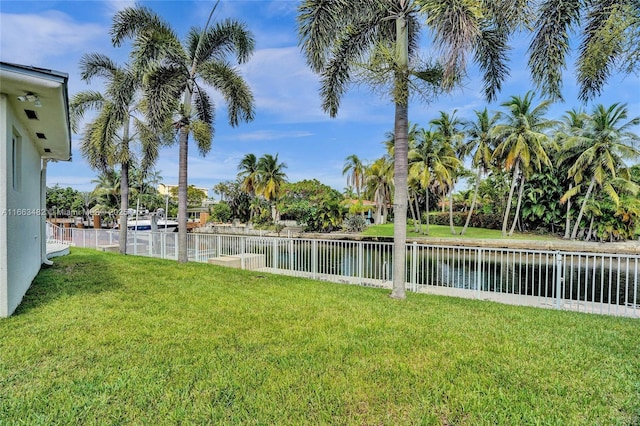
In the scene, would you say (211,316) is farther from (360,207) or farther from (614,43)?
(360,207)

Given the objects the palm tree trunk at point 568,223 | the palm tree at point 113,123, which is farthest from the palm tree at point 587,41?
the palm tree trunk at point 568,223

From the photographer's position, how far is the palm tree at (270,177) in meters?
34.8

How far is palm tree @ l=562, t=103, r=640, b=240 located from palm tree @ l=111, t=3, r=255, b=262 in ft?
76.3

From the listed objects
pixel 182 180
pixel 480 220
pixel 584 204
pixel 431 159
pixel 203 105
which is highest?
pixel 431 159

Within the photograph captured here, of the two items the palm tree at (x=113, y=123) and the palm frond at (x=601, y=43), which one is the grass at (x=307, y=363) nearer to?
the palm frond at (x=601, y=43)

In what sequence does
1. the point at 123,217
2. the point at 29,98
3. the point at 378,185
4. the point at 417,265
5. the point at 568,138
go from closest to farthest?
the point at 29,98, the point at 417,265, the point at 123,217, the point at 568,138, the point at 378,185

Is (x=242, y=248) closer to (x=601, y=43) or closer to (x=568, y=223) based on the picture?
(x=601, y=43)

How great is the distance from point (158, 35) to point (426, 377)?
409 inches

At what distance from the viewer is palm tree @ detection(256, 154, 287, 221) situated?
114 feet

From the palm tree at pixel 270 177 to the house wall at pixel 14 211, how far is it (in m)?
27.6

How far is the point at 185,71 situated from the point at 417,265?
8.95 metres

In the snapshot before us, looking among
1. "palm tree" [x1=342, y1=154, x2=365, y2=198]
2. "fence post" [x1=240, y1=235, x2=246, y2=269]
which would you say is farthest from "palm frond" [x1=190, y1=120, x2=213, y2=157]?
"palm tree" [x1=342, y1=154, x2=365, y2=198]

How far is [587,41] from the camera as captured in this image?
5590 millimetres

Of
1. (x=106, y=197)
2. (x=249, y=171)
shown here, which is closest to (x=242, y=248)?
(x=249, y=171)
